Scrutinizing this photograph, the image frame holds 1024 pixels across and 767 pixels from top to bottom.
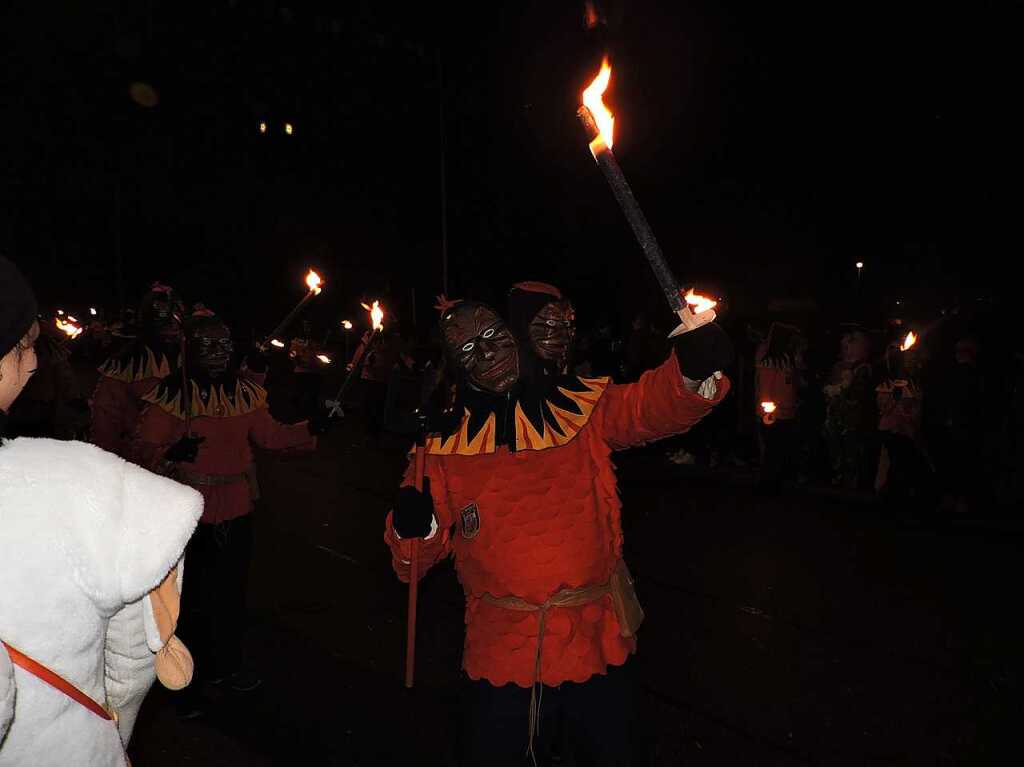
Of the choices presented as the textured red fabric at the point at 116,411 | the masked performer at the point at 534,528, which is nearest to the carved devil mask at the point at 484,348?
the masked performer at the point at 534,528

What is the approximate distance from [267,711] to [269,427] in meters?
1.66

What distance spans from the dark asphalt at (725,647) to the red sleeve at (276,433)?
1473 millimetres

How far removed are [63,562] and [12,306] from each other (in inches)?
20.1

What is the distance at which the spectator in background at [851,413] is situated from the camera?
8.95 metres

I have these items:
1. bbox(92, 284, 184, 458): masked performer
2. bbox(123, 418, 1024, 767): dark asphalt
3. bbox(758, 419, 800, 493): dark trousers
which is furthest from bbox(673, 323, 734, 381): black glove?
bbox(758, 419, 800, 493): dark trousers

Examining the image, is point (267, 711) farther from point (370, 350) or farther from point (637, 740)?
point (637, 740)

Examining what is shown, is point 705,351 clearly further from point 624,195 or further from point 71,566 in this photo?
point 71,566

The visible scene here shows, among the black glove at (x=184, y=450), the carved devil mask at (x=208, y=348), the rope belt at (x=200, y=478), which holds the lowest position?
the rope belt at (x=200, y=478)

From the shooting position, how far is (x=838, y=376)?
30.2ft

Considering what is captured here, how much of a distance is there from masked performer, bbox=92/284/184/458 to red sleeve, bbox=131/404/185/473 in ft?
1.50

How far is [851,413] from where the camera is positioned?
29.7 ft

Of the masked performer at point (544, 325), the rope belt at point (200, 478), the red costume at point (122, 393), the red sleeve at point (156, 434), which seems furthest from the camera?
the red costume at point (122, 393)

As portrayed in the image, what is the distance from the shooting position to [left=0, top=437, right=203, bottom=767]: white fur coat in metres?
1.45

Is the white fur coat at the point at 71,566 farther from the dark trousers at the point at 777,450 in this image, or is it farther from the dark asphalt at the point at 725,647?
the dark trousers at the point at 777,450
